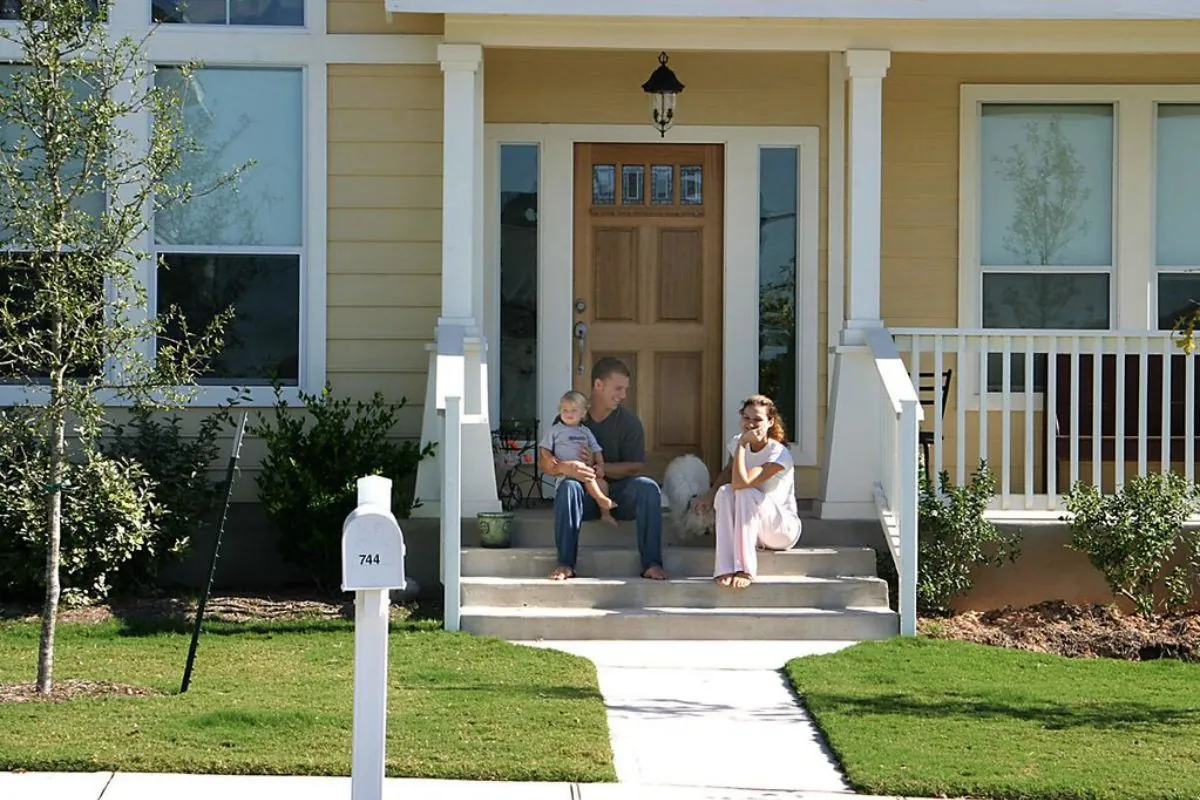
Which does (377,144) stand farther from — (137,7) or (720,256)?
(720,256)

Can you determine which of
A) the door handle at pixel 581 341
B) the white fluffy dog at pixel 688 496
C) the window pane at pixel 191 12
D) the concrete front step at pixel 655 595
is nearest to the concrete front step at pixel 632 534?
the white fluffy dog at pixel 688 496

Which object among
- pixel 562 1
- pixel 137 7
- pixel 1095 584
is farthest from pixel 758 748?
pixel 137 7

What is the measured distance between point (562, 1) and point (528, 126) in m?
Answer: 1.41

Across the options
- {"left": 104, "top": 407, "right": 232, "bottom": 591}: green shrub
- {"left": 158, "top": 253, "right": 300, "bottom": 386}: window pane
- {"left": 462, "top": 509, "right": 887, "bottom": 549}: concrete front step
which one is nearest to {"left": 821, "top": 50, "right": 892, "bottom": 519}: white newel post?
{"left": 462, "top": 509, "right": 887, "bottom": 549}: concrete front step

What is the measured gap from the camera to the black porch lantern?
389 inches

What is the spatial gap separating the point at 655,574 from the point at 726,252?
2.45m

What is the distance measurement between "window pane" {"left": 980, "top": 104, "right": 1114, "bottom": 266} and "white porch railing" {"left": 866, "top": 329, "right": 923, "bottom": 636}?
165 centimetres

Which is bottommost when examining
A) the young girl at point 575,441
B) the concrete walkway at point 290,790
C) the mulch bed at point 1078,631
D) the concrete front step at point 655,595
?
the concrete walkway at point 290,790

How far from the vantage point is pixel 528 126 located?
1036cm

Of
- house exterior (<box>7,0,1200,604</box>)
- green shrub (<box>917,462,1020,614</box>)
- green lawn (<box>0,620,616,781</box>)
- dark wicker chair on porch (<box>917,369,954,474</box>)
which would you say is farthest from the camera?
house exterior (<box>7,0,1200,604</box>)

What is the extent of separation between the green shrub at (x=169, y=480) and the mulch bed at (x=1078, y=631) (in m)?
3.94

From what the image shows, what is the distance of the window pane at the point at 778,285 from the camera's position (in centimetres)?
1048

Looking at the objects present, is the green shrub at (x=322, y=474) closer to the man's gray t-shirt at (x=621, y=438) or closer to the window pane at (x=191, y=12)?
the man's gray t-shirt at (x=621, y=438)

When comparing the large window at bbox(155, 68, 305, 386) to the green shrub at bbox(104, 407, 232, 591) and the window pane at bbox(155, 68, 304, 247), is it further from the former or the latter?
the green shrub at bbox(104, 407, 232, 591)
